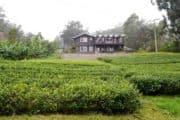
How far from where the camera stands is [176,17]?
33156 millimetres

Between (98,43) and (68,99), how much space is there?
48.9 m

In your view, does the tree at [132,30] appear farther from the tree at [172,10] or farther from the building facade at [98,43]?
the tree at [172,10]

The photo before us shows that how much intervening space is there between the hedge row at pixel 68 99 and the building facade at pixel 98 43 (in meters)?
46.9

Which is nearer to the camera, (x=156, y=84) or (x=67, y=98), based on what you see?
(x=67, y=98)

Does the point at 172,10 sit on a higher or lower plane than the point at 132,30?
higher

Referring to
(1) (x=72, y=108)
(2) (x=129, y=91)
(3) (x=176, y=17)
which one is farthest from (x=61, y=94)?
(3) (x=176, y=17)

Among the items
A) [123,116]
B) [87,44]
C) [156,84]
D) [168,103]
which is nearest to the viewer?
[123,116]

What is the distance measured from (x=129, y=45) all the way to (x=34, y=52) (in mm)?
31822

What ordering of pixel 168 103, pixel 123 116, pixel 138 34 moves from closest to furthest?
pixel 123 116, pixel 168 103, pixel 138 34

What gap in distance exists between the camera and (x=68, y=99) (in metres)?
9.16

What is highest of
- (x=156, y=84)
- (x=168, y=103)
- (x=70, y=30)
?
(x=70, y=30)

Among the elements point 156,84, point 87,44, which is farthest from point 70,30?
point 156,84

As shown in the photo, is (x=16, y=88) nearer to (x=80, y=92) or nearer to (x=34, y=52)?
(x=80, y=92)

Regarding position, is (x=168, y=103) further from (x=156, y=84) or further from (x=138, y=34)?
(x=138, y=34)
